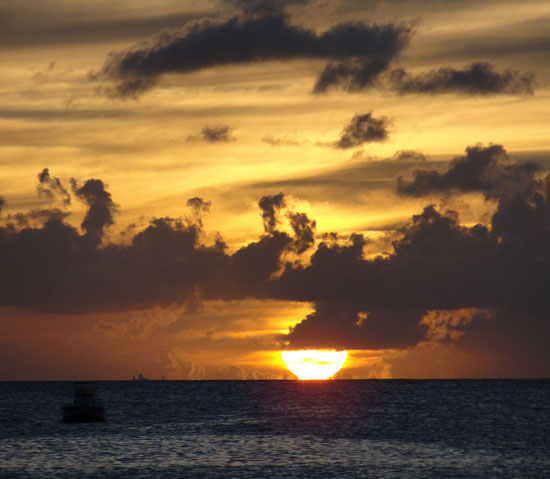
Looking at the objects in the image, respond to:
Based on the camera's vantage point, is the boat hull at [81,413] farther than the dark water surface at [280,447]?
Yes

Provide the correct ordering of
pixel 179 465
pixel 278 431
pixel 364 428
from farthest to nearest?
pixel 364 428 < pixel 278 431 < pixel 179 465

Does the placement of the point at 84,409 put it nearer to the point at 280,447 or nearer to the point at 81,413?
the point at 81,413

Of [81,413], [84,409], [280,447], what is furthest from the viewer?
[81,413]

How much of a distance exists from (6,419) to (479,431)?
79.7 metres

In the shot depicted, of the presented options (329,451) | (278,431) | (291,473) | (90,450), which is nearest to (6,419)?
(278,431)

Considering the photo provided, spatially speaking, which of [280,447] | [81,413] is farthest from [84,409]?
[280,447]

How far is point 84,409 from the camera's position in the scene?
129125mm

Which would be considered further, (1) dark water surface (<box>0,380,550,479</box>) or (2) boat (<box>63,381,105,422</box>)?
(2) boat (<box>63,381,105,422</box>)

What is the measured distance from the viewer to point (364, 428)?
132375mm

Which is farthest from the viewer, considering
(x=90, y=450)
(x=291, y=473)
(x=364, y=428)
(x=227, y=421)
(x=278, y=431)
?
(x=227, y=421)

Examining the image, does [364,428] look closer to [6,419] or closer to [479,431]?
[479,431]

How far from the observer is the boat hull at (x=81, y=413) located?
129375mm

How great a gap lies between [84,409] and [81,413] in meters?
0.99

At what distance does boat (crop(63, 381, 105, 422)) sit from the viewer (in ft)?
425
